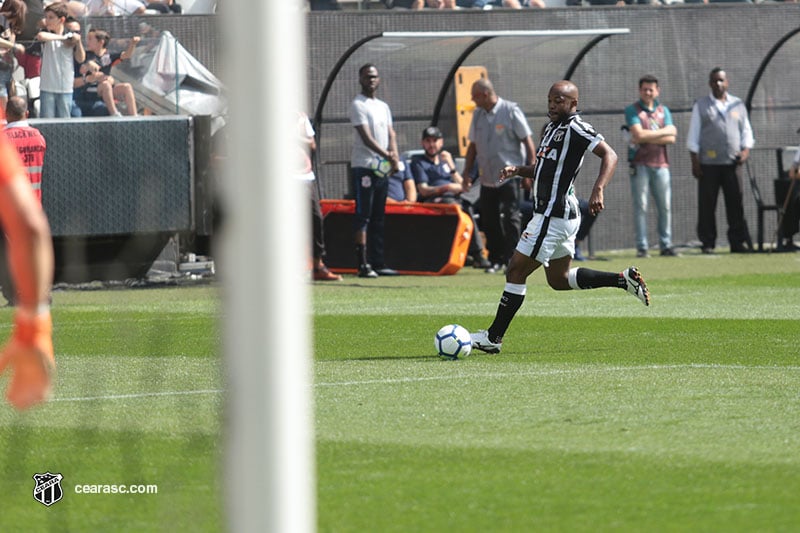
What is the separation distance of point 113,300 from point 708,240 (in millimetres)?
9694

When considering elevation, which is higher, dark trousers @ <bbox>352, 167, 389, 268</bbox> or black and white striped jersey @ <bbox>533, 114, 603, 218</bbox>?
black and white striped jersey @ <bbox>533, 114, 603, 218</bbox>

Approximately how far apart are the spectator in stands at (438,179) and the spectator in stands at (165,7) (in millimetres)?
3820

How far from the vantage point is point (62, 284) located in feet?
62.5

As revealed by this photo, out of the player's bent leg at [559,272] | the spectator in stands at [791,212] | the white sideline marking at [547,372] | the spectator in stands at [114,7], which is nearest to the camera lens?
the white sideline marking at [547,372]

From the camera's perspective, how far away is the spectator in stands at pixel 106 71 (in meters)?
18.4

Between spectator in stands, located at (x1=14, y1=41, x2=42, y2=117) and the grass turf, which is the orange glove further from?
spectator in stands, located at (x1=14, y1=41, x2=42, y2=117)

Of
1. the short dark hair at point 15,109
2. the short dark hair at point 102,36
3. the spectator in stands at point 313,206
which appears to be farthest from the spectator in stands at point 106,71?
the short dark hair at point 15,109

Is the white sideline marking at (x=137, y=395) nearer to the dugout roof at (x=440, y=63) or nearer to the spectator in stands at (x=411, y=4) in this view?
the dugout roof at (x=440, y=63)

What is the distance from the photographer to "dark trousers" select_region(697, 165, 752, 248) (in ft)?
76.7

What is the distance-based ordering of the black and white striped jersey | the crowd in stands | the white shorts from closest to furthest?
1. the white shorts
2. the black and white striped jersey
3. the crowd in stands

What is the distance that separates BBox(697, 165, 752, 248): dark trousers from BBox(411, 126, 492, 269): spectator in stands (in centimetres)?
378

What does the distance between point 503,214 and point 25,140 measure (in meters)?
6.24

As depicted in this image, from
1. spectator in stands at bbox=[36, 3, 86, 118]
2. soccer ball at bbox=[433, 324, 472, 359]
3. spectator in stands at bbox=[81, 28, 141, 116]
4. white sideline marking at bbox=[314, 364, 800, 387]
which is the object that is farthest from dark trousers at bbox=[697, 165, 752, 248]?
white sideline marking at bbox=[314, 364, 800, 387]

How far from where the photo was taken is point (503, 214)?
19.9 meters
